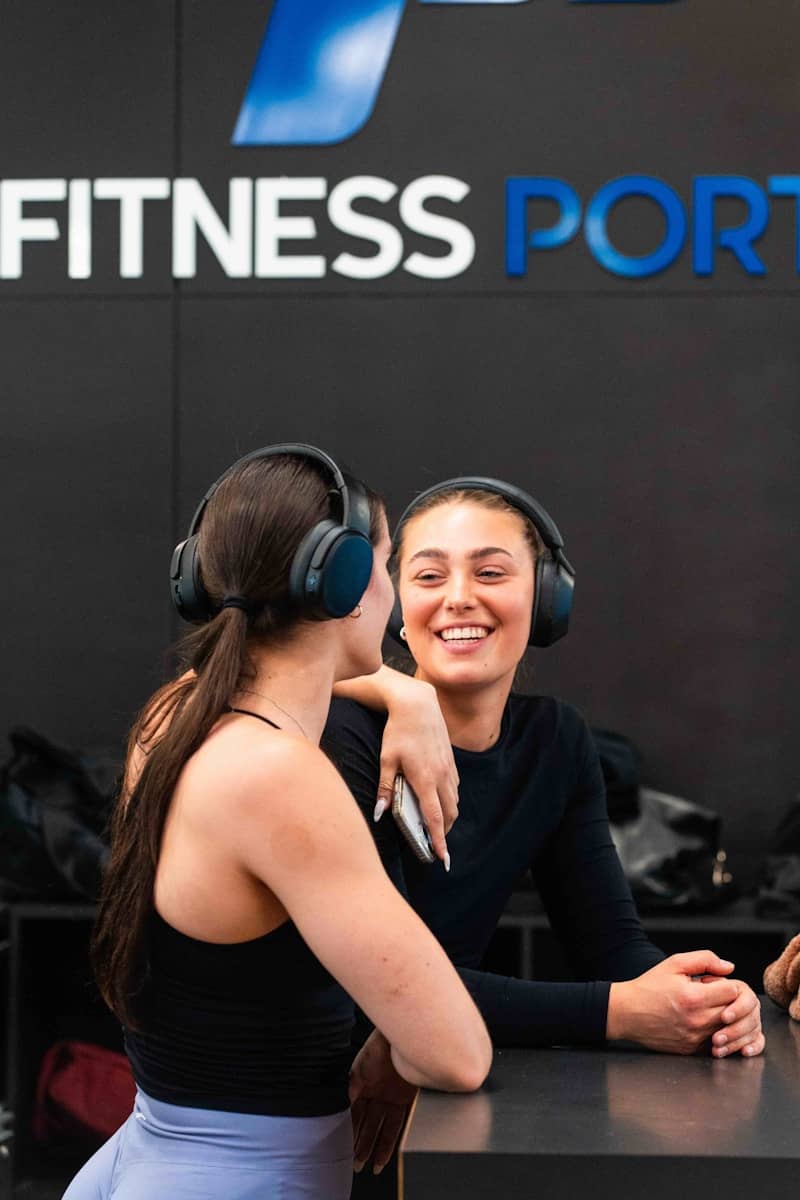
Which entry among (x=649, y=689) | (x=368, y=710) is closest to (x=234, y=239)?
(x=649, y=689)

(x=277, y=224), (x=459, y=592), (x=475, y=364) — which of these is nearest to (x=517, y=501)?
(x=459, y=592)

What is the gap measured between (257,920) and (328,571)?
32 centimetres

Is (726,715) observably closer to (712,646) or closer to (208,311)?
(712,646)

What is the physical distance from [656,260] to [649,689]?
1059 millimetres

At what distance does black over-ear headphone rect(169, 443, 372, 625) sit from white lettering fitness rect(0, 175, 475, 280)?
2437 millimetres

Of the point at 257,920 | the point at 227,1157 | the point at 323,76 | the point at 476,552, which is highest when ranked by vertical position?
the point at 323,76

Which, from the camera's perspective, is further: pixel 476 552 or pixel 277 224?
pixel 277 224

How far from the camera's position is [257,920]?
1.41 m

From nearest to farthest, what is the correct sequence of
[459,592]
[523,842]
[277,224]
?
[523,842]
[459,592]
[277,224]

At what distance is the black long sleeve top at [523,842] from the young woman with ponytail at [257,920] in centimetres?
26

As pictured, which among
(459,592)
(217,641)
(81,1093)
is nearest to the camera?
(217,641)

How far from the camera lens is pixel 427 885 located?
186cm

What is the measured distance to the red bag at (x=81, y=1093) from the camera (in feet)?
11.7

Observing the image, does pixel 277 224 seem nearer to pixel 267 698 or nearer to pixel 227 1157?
pixel 267 698
